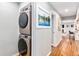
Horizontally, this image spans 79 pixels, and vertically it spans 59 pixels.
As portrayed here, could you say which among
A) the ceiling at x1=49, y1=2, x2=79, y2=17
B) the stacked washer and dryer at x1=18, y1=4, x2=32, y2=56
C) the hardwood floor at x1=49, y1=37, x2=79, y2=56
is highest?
the ceiling at x1=49, y1=2, x2=79, y2=17

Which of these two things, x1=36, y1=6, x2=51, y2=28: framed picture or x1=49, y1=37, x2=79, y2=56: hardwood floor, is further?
x1=49, y1=37, x2=79, y2=56: hardwood floor

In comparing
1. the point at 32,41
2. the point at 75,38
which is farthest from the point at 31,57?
the point at 75,38

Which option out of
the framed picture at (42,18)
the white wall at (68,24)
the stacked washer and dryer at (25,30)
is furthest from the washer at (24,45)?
the white wall at (68,24)

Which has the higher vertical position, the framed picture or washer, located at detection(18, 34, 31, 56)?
the framed picture

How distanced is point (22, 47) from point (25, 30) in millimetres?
299

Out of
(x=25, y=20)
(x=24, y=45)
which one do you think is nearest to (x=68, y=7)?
(x=25, y=20)

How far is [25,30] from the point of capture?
53.2 inches

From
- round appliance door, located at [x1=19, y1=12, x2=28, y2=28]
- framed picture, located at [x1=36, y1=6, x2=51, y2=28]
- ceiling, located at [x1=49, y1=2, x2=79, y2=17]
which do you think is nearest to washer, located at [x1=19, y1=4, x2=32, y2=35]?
round appliance door, located at [x1=19, y1=12, x2=28, y2=28]

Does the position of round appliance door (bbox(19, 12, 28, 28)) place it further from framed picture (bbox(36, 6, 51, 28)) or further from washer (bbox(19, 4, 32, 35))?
framed picture (bbox(36, 6, 51, 28))

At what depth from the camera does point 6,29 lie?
1.37 meters

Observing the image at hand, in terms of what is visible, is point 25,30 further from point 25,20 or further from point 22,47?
point 22,47

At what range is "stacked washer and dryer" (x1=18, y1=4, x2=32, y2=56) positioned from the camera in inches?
51.8

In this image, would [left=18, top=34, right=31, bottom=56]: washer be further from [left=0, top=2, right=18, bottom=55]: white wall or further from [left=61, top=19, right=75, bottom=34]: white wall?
[left=61, top=19, right=75, bottom=34]: white wall

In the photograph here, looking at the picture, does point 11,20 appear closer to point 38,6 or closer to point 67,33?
point 38,6
